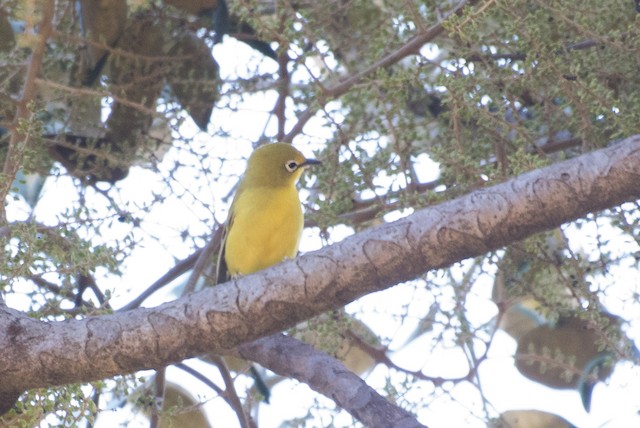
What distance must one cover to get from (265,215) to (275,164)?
104mm

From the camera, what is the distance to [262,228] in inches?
74.6

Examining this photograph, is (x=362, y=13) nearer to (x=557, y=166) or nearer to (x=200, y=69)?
(x=200, y=69)

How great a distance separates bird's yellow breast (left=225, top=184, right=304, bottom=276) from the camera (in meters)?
1.85

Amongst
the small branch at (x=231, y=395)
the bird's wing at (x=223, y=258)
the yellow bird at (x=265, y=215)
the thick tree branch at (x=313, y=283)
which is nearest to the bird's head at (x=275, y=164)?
the yellow bird at (x=265, y=215)

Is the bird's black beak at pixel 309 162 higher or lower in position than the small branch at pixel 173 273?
higher

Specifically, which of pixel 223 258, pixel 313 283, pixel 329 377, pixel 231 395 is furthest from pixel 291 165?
pixel 313 283

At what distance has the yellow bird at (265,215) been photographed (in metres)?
1.85

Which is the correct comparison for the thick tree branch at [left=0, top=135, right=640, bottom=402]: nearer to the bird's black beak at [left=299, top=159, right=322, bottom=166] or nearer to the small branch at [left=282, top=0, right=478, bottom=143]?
the small branch at [left=282, top=0, right=478, bottom=143]

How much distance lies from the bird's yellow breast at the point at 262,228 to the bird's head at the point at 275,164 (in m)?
0.02

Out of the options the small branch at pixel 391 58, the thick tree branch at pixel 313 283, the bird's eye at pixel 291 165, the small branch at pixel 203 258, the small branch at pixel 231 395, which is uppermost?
the bird's eye at pixel 291 165

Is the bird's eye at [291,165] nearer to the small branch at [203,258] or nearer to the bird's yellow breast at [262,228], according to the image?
the bird's yellow breast at [262,228]

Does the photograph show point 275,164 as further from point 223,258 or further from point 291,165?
point 223,258

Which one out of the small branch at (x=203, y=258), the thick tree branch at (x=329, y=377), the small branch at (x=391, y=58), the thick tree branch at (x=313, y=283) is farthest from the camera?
the small branch at (x=203, y=258)

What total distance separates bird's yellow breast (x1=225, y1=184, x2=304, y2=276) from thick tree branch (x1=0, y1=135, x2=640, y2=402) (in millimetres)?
637
